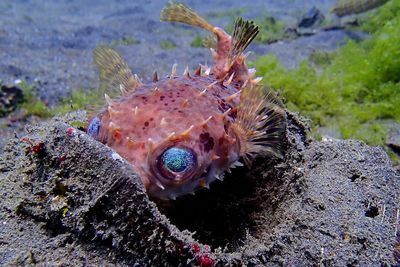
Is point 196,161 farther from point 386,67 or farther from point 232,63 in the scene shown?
point 386,67

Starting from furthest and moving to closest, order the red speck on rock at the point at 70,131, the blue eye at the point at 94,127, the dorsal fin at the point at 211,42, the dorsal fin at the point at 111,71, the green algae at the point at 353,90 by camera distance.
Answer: the green algae at the point at 353,90, the dorsal fin at the point at 211,42, the dorsal fin at the point at 111,71, the blue eye at the point at 94,127, the red speck on rock at the point at 70,131

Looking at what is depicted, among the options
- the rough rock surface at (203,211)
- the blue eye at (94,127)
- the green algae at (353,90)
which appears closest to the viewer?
the rough rock surface at (203,211)

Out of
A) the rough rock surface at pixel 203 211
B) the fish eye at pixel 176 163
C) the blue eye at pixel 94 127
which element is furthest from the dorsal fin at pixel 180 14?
the fish eye at pixel 176 163

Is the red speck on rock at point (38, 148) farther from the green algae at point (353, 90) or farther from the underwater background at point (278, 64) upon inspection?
the green algae at point (353, 90)

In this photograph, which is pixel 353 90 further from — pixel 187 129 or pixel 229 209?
pixel 187 129

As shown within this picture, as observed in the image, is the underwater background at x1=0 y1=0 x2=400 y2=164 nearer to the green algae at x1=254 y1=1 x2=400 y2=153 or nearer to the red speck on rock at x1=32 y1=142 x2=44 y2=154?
the green algae at x1=254 y1=1 x2=400 y2=153

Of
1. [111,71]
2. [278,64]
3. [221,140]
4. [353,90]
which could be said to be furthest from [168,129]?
[278,64]

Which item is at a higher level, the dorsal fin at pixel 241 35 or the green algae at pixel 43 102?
the dorsal fin at pixel 241 35
